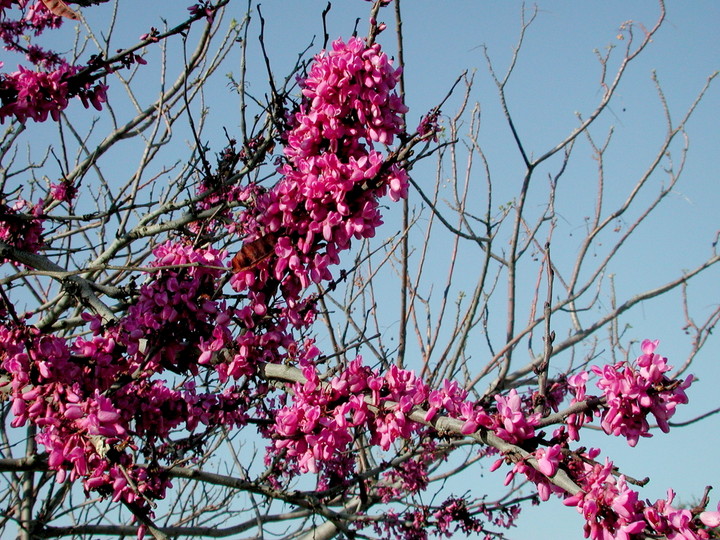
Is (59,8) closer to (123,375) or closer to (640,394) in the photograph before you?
(123,375)

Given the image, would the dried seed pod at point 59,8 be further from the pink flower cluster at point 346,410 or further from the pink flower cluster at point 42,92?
the pink flower cluster at point 346,410

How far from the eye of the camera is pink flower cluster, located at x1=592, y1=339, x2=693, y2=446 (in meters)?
1.81

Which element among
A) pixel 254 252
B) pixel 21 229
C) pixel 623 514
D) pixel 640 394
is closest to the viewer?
pixel 623 514

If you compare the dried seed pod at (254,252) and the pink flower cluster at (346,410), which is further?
the dried seed pod at (254,252)

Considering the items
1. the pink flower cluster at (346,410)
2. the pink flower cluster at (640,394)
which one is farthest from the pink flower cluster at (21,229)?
the pink flower cluster at (640,394)

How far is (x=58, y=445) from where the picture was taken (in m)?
2.38

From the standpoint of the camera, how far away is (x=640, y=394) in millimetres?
1832

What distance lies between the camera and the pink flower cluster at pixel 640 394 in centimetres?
181

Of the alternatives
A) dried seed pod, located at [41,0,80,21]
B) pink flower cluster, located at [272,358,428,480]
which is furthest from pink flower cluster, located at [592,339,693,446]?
dried seed pod, located at [41,0,80,21]

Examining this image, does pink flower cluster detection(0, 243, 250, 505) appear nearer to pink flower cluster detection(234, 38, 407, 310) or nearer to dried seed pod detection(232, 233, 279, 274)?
dried seed pod detection(232, 233, 279, 274)

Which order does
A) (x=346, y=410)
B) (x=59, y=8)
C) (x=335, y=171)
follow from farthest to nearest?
(x=59, y=8) → (x=335, y=171) → (x=346, y=410)

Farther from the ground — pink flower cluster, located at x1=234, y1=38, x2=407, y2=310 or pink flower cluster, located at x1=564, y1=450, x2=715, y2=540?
pink flower cluster, located at x1=234, y1=38, x2=407, y2=310

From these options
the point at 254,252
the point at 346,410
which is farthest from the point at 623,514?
the point at 254,252

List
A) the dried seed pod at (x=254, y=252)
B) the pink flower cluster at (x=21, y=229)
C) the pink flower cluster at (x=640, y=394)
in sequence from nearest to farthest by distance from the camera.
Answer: the pink flower cluster at (x=640, y=394) → the dried seed pod at (x=254, y=252) → the pink flower cluster at (x=21, y=229)
